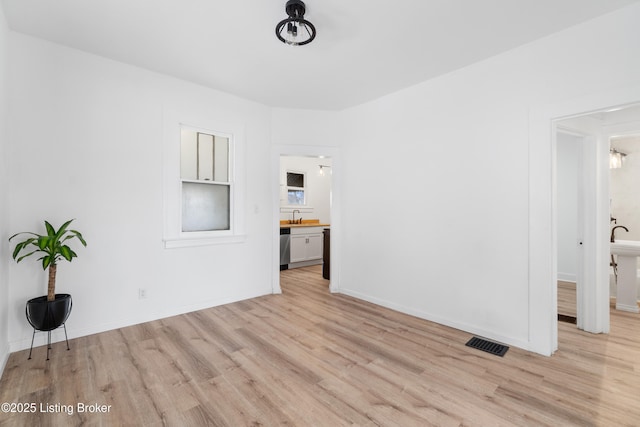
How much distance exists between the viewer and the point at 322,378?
228 cm

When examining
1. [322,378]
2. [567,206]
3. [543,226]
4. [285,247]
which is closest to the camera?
[322,378]

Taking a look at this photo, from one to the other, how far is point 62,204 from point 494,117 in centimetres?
442

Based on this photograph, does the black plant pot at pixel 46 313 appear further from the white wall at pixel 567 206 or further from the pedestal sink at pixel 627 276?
the white wall at pixel 567 206

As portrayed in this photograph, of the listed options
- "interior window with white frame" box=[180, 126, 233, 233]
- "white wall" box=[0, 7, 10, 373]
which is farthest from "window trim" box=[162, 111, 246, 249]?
"white wall" box=[0, 7, 10, 373]

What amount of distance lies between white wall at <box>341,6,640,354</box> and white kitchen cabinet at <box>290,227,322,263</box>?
2396 millimetres

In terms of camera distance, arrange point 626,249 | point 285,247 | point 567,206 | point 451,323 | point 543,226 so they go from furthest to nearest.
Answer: point 285,247, point 567,206, point 626,249, point 451,323, point 543,226

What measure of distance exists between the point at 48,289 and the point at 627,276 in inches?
254

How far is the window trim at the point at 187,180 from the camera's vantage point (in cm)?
354

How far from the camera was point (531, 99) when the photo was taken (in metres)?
2.73

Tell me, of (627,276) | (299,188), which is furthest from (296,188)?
(627,276)

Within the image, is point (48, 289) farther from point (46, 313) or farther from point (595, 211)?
point (595, 211)

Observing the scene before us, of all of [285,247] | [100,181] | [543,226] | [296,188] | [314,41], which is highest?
[314,41]

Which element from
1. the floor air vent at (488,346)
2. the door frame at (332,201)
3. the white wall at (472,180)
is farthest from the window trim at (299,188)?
the floor air vent at (488,346)

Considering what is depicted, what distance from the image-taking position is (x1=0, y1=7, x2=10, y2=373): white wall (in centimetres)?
239
